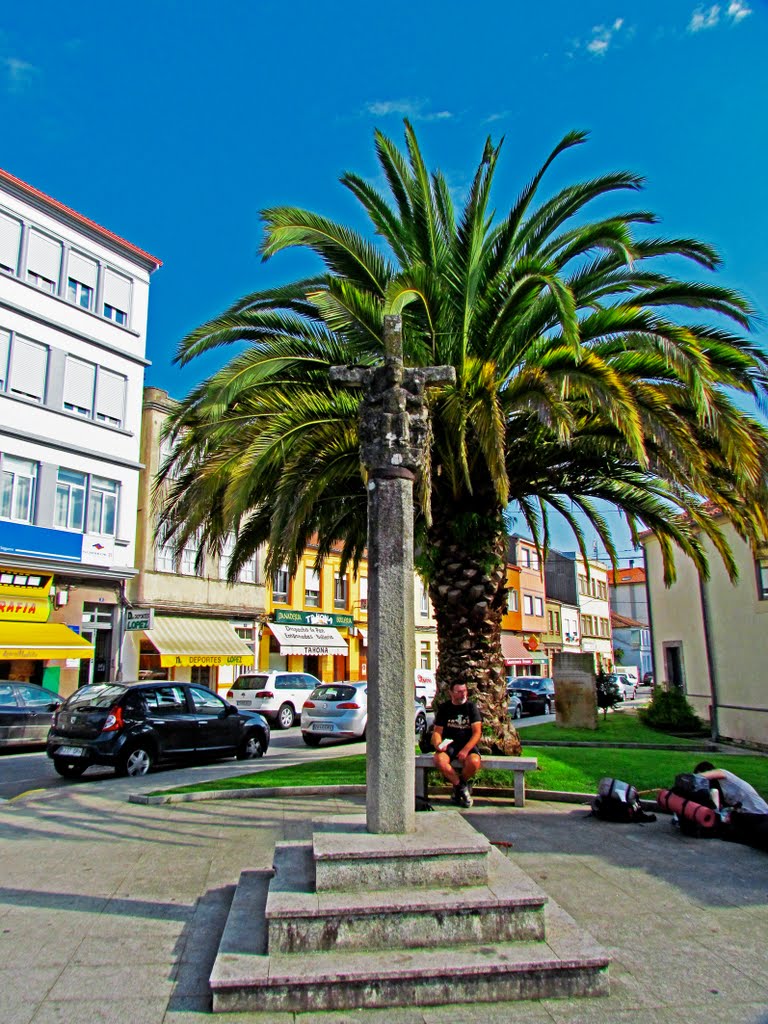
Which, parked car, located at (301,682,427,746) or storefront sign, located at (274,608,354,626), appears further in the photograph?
storefront sign, located at (274,608,354,626)

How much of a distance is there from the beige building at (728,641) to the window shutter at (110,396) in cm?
1967

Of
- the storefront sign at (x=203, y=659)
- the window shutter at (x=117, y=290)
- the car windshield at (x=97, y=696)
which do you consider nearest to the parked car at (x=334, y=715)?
the car windshield at (x=97, y=696)

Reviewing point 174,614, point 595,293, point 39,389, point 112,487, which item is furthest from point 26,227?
point 595,293

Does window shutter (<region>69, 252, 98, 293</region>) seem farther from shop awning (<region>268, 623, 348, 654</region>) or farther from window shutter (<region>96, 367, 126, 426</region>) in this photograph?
shop awning (<region>268, 623, 348, 654</region>)

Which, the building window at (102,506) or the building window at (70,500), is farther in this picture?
the building window at (102,506)

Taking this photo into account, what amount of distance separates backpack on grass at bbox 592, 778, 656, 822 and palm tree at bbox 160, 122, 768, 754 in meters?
2.02

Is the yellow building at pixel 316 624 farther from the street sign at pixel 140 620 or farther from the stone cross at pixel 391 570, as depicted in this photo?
the stone cross at pixel 391 570

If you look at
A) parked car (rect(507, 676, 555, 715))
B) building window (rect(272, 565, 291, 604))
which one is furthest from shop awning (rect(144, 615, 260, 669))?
parked car (rect(507, 676, 555, 715))

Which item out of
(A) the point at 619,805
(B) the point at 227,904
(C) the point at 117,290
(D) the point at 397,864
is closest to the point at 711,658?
(A) the point at 619,805

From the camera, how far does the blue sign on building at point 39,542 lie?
22.9m

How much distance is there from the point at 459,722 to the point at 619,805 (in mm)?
1888

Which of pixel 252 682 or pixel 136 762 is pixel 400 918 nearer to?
pixel 136 762

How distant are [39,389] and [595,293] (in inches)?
773

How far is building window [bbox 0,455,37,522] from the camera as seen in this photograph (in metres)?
23.2
